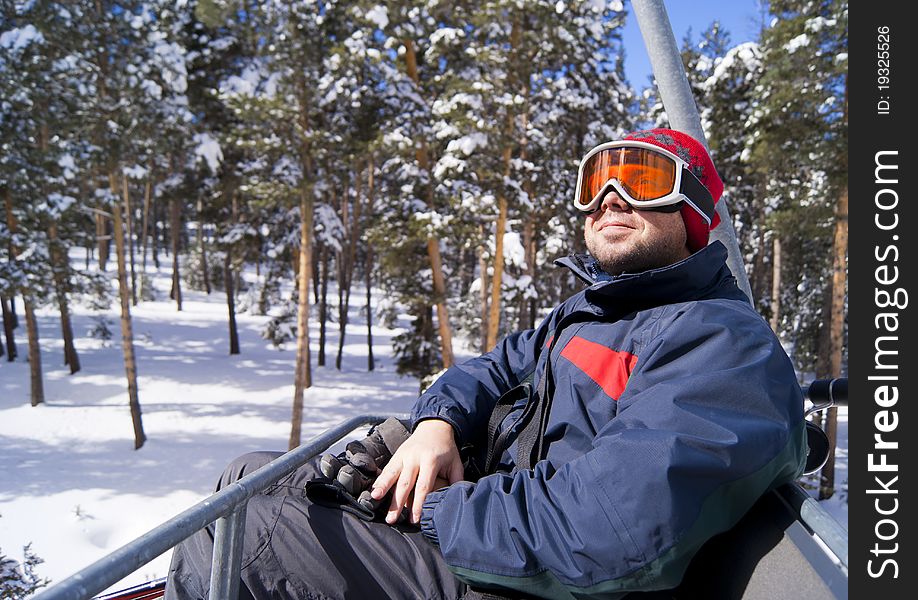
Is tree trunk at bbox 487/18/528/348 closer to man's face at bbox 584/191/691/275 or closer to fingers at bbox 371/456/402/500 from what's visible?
man's face at bbox 584/191/691/275

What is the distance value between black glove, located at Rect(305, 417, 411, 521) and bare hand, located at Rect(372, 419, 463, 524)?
0.06 m

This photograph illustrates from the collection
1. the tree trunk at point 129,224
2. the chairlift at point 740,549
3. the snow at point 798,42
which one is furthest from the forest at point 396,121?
the chairlift at point 740,549

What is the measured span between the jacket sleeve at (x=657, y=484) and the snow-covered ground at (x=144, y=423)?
7.55 meters

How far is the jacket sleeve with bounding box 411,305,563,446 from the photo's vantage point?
2.21m

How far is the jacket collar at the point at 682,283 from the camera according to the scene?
1698 mm

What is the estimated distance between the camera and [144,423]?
17453 millimetres

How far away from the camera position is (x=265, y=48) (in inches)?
527

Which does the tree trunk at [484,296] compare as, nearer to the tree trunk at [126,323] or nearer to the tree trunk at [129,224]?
the tree trunk at [126,323]

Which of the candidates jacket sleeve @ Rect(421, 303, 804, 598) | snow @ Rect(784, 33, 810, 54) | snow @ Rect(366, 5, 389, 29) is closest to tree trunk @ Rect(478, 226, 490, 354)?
snow @ Rect(366, 5, 389, 29)

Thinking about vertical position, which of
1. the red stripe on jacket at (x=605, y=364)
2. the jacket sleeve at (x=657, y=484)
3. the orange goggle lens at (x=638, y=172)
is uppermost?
the orange goggle lens at (x=638, y=172)

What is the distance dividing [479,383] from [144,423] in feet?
60.1

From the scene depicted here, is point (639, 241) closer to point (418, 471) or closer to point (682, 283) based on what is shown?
point (682, 283)

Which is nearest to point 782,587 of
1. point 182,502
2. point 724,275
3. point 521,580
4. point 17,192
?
point 521,580

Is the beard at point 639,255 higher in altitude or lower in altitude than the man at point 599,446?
higher
